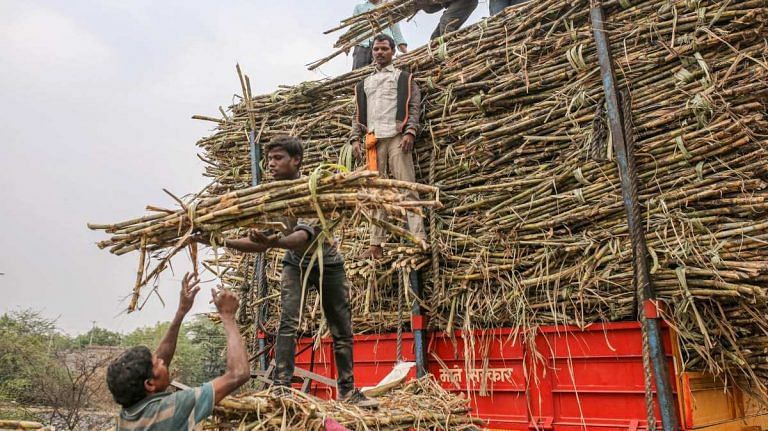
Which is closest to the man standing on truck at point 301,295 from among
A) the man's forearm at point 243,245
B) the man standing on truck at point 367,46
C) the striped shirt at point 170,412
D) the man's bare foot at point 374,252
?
the man's forearm at point 243,245

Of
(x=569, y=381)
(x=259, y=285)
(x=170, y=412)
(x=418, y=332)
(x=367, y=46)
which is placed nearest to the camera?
(x=170, y=412)

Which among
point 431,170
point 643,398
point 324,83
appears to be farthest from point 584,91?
point 324,83

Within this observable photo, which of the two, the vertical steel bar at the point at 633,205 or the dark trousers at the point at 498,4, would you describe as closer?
the vertical steel bar at the point at 633,205

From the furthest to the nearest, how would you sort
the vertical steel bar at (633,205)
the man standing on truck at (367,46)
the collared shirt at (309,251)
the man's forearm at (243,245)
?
1. the man standing on truck at (367,46)
2. the vertical steel bar at (633,205)
3. the collared shirt at (309,251)
4. the man's forearm at (243,245)

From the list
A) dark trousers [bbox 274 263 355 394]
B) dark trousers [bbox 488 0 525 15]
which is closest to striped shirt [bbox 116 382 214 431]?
dark trousers [bbox 274 263 355 394]

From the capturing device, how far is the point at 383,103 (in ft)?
16.8

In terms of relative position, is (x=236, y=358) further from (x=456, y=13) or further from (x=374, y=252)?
(x=456, y=13)

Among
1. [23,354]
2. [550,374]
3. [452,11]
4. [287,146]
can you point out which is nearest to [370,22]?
[452,11]

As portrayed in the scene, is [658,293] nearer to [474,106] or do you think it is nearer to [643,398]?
[643,398]

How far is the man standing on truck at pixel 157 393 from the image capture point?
2.18m

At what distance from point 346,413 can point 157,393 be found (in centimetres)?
84

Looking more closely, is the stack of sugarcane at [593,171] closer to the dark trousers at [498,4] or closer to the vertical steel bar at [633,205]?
the vertical steel bar at [633,205]

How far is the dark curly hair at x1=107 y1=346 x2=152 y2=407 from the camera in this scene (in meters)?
2.22

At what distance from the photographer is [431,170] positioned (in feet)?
16.6
